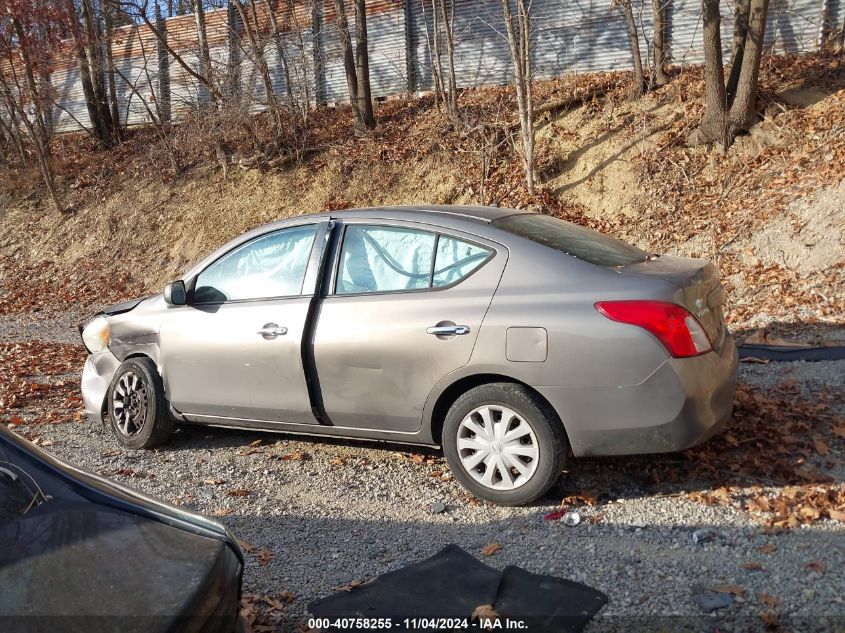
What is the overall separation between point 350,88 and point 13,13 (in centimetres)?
898

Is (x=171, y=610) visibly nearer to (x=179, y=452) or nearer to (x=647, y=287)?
(x=647, y=287)

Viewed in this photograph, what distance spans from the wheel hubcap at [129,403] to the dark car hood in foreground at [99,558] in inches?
116

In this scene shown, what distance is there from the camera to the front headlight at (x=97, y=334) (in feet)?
20.6

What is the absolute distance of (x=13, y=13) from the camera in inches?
733

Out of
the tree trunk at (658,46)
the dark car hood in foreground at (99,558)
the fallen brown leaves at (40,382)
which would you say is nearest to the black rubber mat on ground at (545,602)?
the dark car hood in foreground at (99,558)

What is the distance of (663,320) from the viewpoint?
405 centimetres

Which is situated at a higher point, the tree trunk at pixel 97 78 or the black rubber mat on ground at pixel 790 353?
the tree trunk at pixel 97 78

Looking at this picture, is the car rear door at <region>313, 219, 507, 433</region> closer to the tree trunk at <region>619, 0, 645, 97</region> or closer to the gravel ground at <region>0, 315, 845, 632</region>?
the gravel ground at <region>0, 315, 845, 632</region>

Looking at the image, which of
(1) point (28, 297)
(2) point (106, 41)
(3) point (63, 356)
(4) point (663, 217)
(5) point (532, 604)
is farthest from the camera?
(2) point (106, 41)

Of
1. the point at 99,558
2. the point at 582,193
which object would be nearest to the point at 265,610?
the point at 99,558

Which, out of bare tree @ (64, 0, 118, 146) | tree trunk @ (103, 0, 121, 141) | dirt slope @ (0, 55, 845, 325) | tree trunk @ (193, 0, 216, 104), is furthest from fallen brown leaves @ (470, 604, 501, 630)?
bare tree @ (64, 0, 118, 146)

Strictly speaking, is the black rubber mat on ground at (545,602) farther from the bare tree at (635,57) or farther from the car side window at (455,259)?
the bare tree at (635,57)

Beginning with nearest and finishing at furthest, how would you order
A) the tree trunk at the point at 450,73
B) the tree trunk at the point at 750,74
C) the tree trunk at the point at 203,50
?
the tree trunk at the point at 750,74, the tree trunk at the point at 450,73, the tree trunk at the point at 203,50

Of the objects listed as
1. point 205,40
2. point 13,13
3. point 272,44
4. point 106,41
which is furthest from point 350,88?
point 13,13
